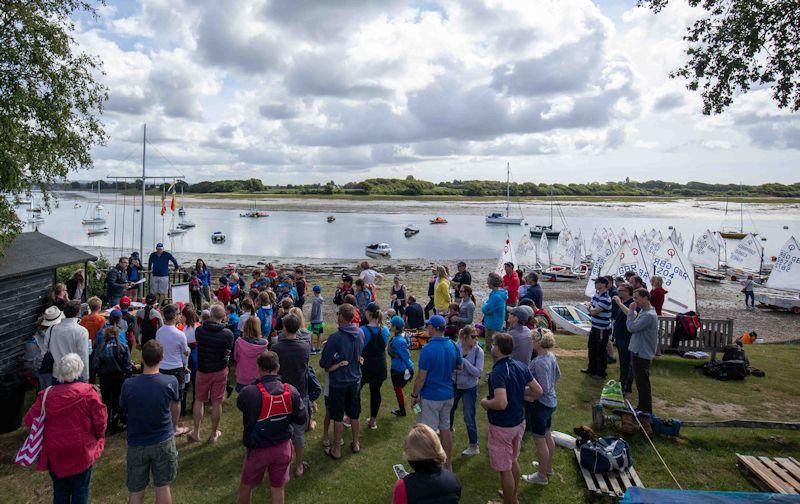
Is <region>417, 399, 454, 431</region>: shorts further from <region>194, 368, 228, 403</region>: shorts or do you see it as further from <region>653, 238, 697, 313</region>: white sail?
<region>653, 238, 697, 313</region>: white sail

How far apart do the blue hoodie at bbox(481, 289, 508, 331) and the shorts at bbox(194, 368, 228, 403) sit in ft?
16.4

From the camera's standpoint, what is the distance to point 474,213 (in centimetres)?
12062

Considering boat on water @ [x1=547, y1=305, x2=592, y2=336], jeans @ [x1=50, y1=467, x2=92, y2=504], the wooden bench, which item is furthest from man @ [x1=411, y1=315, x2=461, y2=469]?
boat on water @ [x1=547, y1=305, x2=592, y2=336]

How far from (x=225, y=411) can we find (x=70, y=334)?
251 cm

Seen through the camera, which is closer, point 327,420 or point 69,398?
point 69,398

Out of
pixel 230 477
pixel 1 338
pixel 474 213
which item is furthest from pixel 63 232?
pixel 474 213

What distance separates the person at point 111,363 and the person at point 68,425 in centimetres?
195

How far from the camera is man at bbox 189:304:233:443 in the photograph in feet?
20.0

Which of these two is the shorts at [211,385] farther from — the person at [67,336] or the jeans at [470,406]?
the jeans at [470,406]

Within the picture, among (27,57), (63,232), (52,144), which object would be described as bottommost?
(63,232)

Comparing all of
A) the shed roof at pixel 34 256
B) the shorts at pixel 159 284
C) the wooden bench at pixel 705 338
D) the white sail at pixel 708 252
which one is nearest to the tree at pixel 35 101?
the shed roof at pixel 34 256

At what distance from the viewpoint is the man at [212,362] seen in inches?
240

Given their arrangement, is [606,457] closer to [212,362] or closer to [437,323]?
[437,323]

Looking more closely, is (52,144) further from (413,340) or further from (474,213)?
(474,213)
